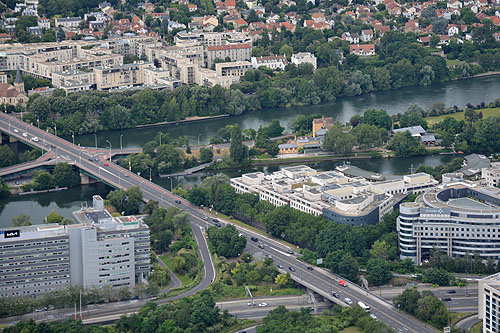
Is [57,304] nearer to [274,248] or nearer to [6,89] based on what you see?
[274,248]

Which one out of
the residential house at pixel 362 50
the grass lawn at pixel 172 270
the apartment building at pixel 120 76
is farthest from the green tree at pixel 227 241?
the residential house at pixel 362 50

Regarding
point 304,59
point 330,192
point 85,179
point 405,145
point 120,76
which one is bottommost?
point 85,179

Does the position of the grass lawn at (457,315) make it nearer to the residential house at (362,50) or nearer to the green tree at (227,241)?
the green tree at (227,241)

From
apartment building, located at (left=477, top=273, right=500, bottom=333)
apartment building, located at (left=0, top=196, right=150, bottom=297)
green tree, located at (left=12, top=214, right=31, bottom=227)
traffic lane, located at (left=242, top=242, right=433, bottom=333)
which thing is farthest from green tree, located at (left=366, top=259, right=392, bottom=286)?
green tree, located at (left=12, top=214, right=31, bottom=227)

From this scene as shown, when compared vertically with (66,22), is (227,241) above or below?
below

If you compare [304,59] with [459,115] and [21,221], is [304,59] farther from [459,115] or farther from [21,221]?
[21,221]

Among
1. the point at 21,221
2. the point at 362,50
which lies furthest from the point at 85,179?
the point at 362,50
